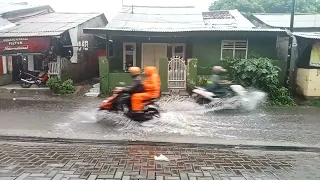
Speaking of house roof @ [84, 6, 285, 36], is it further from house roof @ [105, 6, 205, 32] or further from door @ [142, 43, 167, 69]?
door @ [142, 43, 167, 69]

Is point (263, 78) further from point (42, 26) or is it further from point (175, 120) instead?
point (42, 26)

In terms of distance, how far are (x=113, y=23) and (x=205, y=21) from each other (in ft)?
16.6

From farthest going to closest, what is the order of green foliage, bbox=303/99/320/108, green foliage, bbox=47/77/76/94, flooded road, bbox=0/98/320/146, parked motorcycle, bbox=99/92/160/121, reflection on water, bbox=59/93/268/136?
green foliage, bbox=47/77/76/94 < green foliage, bbox=303/99/320/108 < parked motorcycle, bbox=99/92/160/121 < reflection on water, bbox=59/93/268/136 < flooded road, bbox=0/98/320/146

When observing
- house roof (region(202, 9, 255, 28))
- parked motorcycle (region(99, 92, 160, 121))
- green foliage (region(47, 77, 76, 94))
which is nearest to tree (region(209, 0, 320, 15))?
house roof (region(202, 9, 255, 28))

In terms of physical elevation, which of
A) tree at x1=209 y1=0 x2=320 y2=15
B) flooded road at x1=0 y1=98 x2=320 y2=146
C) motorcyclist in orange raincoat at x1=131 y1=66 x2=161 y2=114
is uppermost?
tree at x1=209 y1=0 x2=320 y2=15

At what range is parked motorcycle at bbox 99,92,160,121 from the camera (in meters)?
7.67

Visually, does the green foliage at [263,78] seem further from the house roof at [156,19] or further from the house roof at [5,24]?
the house roof at [5,24]

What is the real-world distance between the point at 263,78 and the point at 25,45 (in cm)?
995

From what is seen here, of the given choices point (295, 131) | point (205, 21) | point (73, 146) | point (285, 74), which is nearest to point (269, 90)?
point (285, 74)

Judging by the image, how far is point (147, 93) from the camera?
7.67 meters

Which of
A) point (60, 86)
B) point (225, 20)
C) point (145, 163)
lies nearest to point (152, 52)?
point (225, 20)

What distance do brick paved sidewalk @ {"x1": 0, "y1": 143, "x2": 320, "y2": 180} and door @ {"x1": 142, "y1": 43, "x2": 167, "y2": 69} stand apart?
10.8m

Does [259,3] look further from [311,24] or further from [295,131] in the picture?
[295,131]

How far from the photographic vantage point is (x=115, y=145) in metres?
6.10
